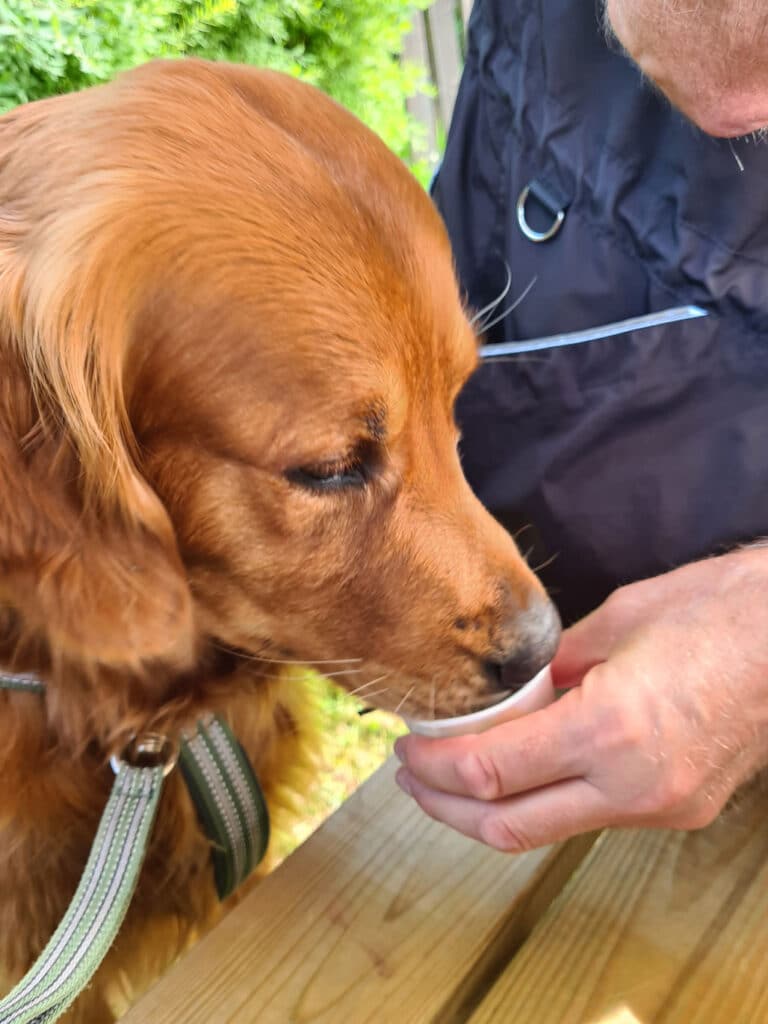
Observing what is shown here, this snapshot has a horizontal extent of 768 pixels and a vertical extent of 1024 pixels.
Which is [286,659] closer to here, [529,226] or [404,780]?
[404,780]

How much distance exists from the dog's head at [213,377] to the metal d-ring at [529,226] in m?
0.36

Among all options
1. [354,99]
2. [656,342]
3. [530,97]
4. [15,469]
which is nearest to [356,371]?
[15,469]

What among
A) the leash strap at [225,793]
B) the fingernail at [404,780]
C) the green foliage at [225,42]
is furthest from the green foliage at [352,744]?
the green foliage at [225,42]

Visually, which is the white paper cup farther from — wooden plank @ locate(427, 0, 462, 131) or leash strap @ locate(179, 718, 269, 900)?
wooden plank @ locate(427, 0, 462, 131)

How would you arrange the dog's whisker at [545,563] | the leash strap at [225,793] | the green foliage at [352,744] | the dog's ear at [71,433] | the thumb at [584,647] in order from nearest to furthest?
the dog's ear at [71,433] → the thumb at [584,647] → the leash strap at [225,793] → the dog's whisker at [545,563] → the green foliage at [352,744]

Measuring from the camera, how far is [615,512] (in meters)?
1.26

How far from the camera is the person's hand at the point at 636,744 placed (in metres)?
0.84

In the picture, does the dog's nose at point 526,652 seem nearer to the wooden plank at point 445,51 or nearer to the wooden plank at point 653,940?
the wooden plank at point 653,940

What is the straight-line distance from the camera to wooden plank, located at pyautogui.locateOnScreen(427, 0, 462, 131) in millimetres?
4078

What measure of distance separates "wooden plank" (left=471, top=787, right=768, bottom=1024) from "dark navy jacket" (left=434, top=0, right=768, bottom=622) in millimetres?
453

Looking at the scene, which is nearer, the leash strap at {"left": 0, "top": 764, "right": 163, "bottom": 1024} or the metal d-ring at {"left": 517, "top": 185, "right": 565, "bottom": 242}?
the leash strap at {"left": 0, "top": 764, "right": 163, "bottom": 1024}

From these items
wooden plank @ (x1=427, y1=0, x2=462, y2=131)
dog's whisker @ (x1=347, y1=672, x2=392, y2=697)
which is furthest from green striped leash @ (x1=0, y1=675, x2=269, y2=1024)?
wooden plank @ (x1=427, y1=0, x2=462, y2=131)

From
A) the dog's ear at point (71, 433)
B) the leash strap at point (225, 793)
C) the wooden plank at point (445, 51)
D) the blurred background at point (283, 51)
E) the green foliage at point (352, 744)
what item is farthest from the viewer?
the wooden plank at point (445, 51)

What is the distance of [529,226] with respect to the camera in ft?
4.49
